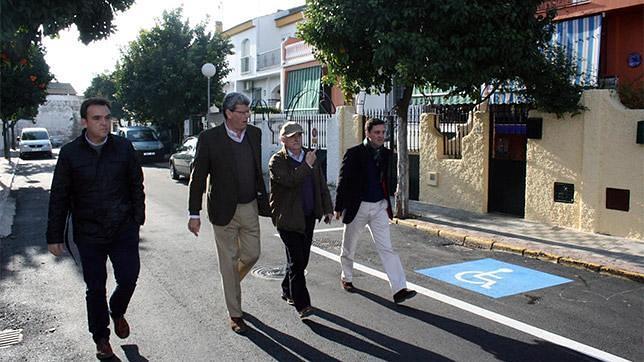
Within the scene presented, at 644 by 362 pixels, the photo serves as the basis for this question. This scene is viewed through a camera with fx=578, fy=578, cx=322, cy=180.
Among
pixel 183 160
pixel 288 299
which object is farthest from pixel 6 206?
pixel 288 299

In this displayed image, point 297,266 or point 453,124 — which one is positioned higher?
point 453,124

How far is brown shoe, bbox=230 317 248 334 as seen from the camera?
4730 mm

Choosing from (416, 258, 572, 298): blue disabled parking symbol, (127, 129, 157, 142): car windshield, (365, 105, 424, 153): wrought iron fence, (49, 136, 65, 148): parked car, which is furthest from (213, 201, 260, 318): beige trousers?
(49, 136, 65, 148): parked car

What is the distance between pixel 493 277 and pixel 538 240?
82.4 inches

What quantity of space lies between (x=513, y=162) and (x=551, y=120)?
1.16 metres

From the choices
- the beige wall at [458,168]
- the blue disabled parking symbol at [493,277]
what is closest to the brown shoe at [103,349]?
the blue disabled parking symbol at [493,277]

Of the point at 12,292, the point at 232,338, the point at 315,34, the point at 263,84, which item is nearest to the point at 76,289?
the point at 12,292

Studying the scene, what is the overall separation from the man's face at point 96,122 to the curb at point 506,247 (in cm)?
566

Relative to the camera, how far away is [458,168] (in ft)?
36.9

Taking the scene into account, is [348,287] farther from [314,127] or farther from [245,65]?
[245,65]

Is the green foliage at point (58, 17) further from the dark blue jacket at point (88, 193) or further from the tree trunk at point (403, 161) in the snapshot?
the tree trunk at point (403, 161)

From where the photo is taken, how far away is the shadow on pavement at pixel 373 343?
Result: 425 cm

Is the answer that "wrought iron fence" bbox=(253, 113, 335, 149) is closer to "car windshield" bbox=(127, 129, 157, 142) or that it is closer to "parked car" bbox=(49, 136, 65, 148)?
"car windshield" bbox=(127, 129, 157, 142)

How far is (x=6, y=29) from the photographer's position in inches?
176
